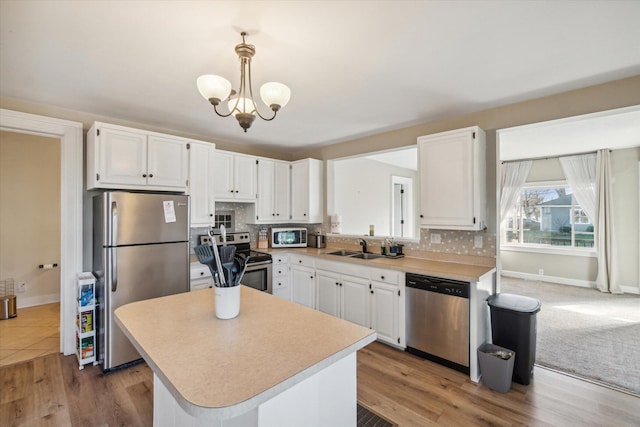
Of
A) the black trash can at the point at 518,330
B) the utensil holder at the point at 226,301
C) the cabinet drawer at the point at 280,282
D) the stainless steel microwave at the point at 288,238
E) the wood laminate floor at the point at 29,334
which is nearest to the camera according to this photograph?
the utensil holder at the point at 226,301

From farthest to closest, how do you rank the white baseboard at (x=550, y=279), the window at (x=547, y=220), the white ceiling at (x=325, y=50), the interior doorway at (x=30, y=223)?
the window at (x=547, y=220) < the white baseboard at (x=550, y=279) < the interior doorway at (x=30, y=223) < the white ceiling at (x=325, y=50)

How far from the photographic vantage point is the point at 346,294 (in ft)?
11.0

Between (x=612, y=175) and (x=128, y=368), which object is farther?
(x=612, y=175)

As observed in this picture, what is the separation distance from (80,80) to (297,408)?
2.82 meters

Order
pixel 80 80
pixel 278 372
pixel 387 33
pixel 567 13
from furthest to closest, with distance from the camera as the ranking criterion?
1. pixel 80 80
2. pixel 387 33
3. pixel 567 13
4. pixel 278 372

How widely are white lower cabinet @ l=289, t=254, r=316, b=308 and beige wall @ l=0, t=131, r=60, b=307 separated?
3787mm

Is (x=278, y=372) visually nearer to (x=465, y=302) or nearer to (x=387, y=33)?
(x=387, y=33)

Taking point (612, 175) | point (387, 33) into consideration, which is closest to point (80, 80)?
point (387, 33)

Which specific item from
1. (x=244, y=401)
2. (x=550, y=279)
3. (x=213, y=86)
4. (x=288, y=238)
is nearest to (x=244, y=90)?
(x=213, y=86)

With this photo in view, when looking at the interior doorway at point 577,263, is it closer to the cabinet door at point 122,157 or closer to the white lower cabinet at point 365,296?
the white lower cabinet at point 365,296

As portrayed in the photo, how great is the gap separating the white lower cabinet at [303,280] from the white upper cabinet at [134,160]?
171cm

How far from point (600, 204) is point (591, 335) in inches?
117

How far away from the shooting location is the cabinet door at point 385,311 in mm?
2957

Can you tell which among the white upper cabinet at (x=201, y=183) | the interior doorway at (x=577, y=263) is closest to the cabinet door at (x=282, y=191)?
the white upper cabinet at (x=201, y=183)
